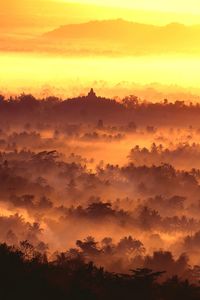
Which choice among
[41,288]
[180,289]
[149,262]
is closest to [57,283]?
[41,288]

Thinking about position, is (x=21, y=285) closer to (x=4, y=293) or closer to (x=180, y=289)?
(x=4, y=293)

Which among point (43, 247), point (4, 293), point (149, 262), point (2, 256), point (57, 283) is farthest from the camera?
point (43, 247)

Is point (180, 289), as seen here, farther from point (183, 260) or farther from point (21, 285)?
point (183, 260)

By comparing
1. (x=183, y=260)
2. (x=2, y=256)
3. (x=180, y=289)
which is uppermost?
(x=2, y=256)

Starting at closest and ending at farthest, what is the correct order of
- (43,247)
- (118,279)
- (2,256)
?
(2,256) → (118,279) → (43,247)

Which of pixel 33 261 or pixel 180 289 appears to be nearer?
pixel 33 261

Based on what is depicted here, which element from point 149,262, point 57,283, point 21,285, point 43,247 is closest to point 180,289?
point 57,283

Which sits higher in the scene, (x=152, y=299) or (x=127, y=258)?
(x=152, y=299)
